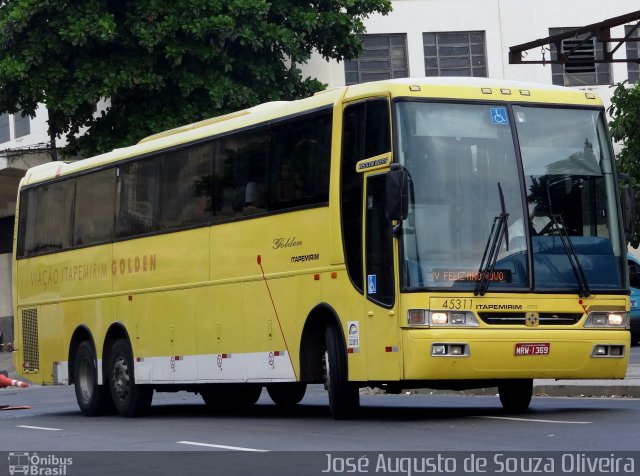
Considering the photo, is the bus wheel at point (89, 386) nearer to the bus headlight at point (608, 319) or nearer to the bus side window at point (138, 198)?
the bus side window at point (138, 198)

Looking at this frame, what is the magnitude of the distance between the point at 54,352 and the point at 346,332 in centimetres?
789

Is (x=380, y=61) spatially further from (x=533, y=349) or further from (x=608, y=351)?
(x=533, y=349)

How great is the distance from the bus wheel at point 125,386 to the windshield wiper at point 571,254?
695cm

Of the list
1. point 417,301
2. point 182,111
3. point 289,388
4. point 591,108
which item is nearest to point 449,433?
point 417,301

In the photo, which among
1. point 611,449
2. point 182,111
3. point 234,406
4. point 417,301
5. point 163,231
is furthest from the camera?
point 182,111

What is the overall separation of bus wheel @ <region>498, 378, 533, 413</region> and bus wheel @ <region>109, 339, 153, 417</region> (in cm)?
539

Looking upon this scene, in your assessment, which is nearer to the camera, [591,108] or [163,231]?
[591,108]

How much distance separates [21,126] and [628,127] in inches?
888

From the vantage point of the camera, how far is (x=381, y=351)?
15.4 m

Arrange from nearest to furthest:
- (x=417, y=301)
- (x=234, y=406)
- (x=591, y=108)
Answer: (x=417, y=301)
(x=591, y=108)
(x=234, y=406)

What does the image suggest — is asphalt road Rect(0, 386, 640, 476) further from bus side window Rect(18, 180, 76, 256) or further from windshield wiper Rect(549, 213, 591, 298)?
bus side window Rect(18, 180, 76, 256)

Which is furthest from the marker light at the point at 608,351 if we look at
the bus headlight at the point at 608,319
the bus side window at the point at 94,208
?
the bus side window at the point at 94,208

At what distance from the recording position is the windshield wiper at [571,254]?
619 inches
